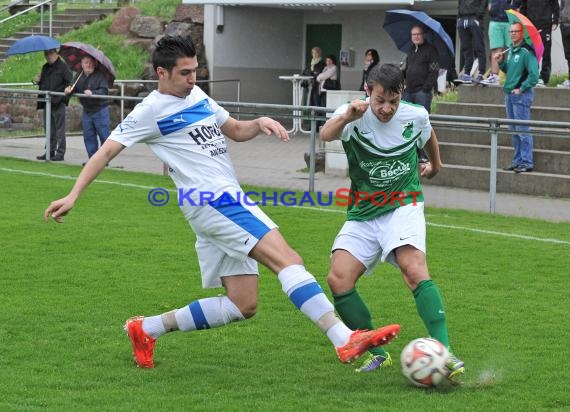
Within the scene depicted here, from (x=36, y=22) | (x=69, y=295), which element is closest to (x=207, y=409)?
(x=69, y=295)

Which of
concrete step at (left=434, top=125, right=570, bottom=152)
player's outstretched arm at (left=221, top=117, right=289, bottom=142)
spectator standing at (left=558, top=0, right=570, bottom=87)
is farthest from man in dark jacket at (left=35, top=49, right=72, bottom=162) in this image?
player's outstretched arm at (left=221, top=117, right=289, bottom=142)

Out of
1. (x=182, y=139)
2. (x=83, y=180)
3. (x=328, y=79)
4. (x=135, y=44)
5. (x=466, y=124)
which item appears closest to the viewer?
(x=83, y=180)

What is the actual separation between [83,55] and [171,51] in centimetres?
1257

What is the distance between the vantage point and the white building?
2745 centimetres

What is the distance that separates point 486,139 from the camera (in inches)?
669

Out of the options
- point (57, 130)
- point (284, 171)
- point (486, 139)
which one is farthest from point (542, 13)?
point (57, 130)

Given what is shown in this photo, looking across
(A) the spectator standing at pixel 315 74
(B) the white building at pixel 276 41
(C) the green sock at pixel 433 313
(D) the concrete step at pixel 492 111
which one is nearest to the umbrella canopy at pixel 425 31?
(D) the concrete step at pixel 492 111

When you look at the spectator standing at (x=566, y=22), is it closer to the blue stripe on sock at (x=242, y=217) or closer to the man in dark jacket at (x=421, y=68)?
the man in dark jacket at (x=421, y=68)

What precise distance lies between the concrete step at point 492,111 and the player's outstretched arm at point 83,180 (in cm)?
1160

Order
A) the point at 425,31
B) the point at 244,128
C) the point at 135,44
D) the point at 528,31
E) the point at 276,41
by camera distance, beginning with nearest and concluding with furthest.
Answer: the point at 244,128, the point at 528,31, the point at 425,31, the point at 276,41, the point at 135,44

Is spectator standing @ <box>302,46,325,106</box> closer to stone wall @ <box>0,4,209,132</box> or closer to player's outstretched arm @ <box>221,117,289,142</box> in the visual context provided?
stone wall @ <box>0,4,209,132</box>

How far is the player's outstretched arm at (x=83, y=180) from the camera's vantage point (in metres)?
6.21

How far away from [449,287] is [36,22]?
2660 cm

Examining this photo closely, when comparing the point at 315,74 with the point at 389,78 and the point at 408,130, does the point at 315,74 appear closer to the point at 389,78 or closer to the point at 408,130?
the point at 408,130
